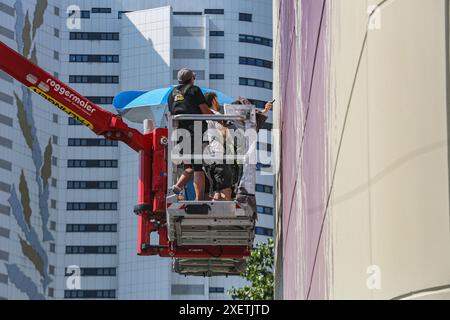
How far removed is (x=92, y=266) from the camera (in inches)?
6171

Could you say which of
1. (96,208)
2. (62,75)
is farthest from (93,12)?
(96,208)

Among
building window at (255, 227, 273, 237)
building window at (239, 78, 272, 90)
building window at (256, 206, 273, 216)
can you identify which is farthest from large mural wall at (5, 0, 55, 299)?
building window at (256, 206, 273, 216)

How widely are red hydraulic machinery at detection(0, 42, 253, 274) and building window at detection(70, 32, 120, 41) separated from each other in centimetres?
14137

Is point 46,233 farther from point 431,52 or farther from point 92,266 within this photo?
point 431,52

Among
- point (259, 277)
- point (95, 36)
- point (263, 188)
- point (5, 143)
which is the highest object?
point (95, 36)

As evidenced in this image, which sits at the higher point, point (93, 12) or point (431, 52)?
point (93, 12)

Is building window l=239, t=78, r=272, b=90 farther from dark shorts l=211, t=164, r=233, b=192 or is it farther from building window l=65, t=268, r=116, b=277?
dark shorts l=211, t=164, r=233, b=192

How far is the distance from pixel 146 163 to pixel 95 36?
5686 inches

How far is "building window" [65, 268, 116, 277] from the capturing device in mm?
155000

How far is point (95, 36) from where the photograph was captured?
165 metres

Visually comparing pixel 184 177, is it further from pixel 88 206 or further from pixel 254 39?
pixel 254 39

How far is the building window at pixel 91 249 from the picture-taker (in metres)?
156

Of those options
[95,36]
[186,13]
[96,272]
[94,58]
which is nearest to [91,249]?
[96,272]
